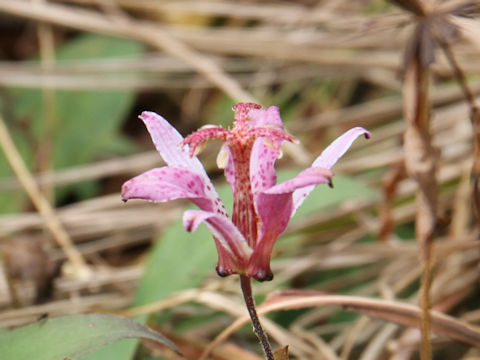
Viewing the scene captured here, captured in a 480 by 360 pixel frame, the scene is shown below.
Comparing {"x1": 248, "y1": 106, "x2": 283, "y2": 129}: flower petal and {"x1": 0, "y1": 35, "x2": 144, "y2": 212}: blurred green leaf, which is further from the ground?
{"x1": 0, "y1": 35, "x2": 144, "y2": 212}: blurred green leaf

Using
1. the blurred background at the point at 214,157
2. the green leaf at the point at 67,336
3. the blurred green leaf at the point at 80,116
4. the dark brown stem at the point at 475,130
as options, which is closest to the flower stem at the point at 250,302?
the green leaf at the point at 67,336

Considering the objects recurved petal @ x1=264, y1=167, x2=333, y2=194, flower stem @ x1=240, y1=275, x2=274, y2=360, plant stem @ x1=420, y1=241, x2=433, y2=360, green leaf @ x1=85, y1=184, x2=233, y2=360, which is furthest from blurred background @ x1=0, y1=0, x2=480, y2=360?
recurved petal @ x1=264, y1=167, x2=333, y2=194

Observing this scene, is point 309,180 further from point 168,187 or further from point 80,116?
point 80,116

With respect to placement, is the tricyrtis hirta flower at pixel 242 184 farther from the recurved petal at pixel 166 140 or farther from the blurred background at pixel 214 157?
the blurred background at pixel 214 157

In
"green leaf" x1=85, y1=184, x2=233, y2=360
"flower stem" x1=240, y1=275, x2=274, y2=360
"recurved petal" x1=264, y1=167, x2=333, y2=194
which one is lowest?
"flower stem" x1=240, y1=275, x2=274, y2=360

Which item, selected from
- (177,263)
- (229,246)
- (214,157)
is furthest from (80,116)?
(229,246)

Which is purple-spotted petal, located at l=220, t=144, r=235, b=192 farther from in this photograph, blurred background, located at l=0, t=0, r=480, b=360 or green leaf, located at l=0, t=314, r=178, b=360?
blurred background, located at l=0, t=0, r=480, b=360
